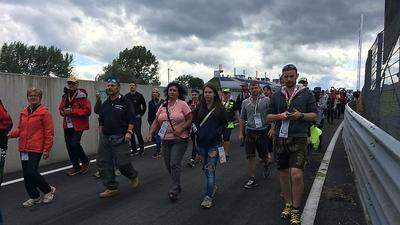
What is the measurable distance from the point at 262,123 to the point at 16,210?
13.7ft

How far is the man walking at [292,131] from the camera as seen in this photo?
5992mm

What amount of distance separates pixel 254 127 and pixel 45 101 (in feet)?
17.1

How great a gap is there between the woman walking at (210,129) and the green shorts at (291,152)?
3.85ft

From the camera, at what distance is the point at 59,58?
105875mm

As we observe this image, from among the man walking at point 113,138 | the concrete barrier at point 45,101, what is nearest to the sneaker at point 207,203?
the man walking at point 113,138

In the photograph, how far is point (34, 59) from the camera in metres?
107

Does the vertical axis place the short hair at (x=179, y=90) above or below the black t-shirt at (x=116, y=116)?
above

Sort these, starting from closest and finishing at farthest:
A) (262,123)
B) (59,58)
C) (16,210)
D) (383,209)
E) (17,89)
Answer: (383,209), (16,210), (262,123), (17,89), (59,58)

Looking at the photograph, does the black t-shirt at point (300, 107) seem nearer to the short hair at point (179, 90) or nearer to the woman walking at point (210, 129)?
the woman walking at point (210, 129)

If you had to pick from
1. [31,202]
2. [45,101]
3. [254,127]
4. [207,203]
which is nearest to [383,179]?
[207,203]

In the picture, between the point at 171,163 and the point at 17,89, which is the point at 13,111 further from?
the point at 171,163

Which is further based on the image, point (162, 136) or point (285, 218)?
point (162, 136)

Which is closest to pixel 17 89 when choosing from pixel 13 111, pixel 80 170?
pixel 13 111

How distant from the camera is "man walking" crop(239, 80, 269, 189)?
28.0 feet
